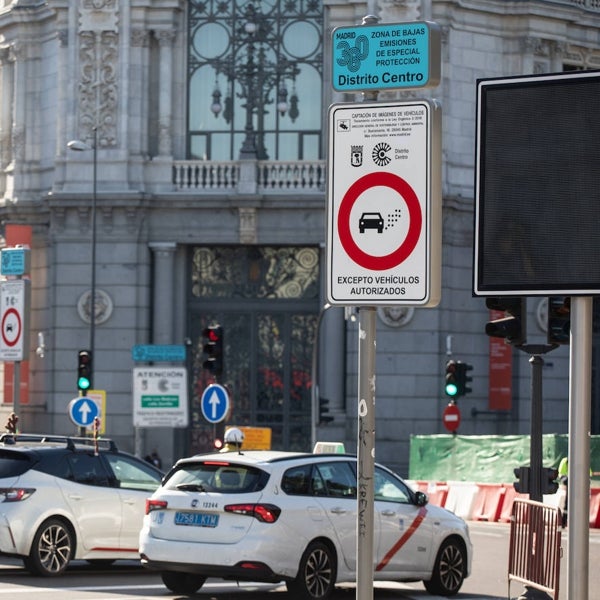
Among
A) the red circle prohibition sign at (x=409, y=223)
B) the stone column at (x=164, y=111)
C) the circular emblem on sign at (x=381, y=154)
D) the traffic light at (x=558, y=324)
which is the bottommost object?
the traffic light at (x=558, y=324)

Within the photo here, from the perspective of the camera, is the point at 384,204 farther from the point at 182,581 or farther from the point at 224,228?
the point at 224,228

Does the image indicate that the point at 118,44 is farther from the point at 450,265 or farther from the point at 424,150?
the point at 424,150

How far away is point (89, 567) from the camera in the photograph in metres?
21.8

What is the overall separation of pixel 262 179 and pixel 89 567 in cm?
3026

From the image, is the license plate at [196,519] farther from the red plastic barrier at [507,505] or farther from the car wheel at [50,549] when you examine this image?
the red plastic barrier at [507,505]

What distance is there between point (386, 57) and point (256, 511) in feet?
34.1

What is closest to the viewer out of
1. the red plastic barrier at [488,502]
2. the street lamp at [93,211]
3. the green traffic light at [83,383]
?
the red plastic barrier at [488,502]

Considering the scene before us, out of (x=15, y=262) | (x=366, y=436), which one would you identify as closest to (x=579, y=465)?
(x=366, y=436)

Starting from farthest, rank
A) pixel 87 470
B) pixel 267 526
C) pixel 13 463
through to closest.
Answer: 1. pixel 87 470
2. pixel 13 463
3. pixel 267 526

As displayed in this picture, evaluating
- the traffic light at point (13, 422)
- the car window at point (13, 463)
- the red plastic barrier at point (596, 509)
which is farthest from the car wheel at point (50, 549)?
the red plastic barrier at point (596, 509)

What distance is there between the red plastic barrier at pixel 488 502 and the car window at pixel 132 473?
611 inches

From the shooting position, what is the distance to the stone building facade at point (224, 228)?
5078 cm

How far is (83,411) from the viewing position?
1313 inches

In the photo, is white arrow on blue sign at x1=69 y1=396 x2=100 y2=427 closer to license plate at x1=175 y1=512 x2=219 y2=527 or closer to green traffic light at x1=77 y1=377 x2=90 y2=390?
green traffic light at x1=77 y1=377 x2=90 y2=390
